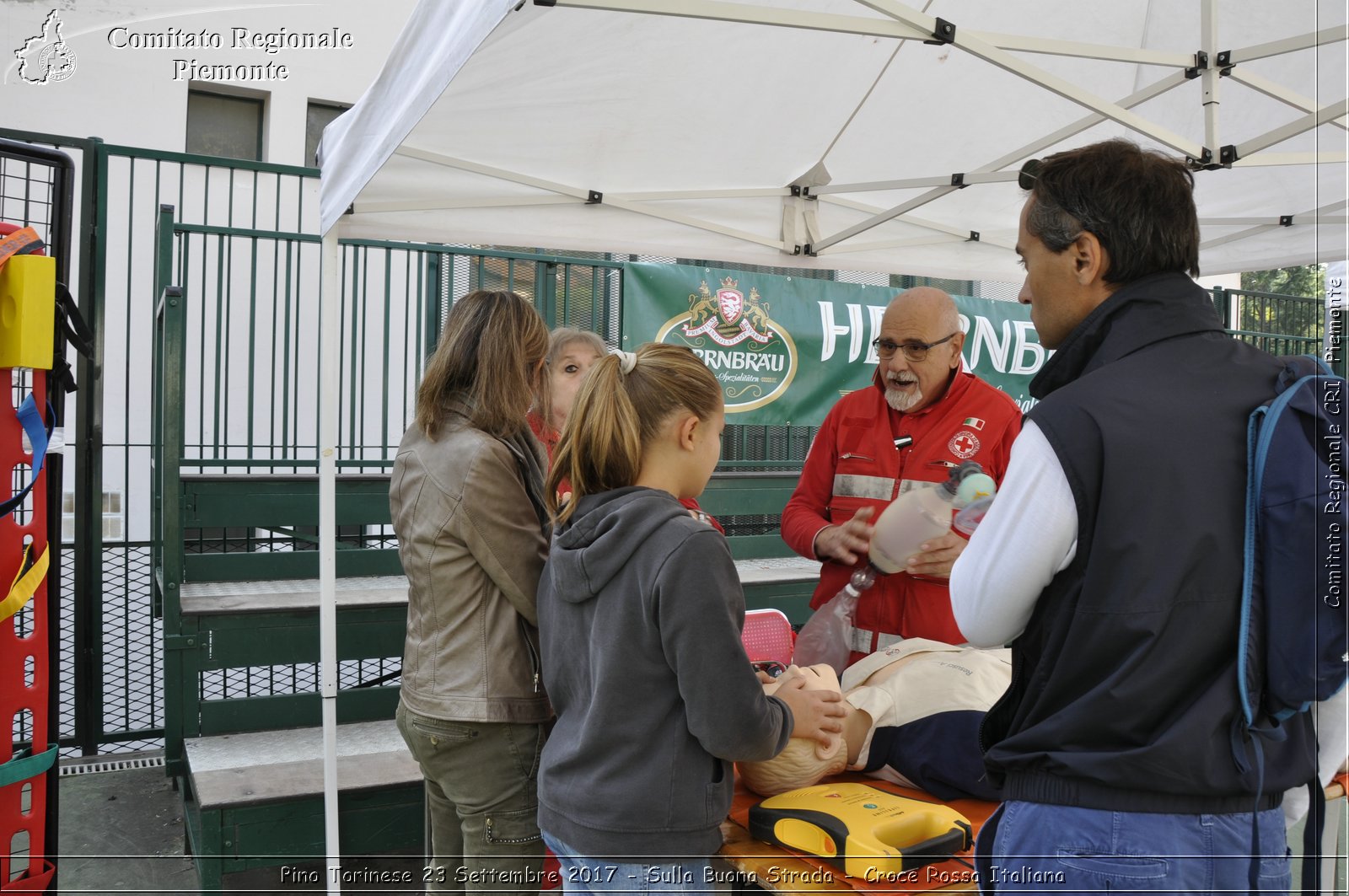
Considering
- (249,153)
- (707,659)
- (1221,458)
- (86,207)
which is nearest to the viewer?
(1221,458)

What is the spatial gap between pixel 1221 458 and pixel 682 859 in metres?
1.18

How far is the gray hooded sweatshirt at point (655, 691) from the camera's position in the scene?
1766mm

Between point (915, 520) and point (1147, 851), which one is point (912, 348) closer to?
point (915, 520)

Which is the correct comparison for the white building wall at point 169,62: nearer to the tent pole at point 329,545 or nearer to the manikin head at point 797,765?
the tent pole at point 329,545

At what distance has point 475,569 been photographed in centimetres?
248

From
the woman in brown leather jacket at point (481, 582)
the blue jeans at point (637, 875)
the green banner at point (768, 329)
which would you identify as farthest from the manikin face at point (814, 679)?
the green banner at point (768, 329)

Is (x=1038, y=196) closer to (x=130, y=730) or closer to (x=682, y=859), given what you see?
(x=682, y=859)

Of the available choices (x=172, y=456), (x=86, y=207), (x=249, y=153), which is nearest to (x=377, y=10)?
(x=249, y=153)

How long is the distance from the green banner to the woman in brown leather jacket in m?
3.32

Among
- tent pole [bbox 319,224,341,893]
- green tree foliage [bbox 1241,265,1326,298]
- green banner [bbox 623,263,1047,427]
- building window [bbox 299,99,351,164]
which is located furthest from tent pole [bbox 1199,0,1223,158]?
building window [bbox 299,99,351,164]

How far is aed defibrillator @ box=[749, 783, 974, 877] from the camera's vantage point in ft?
6.19

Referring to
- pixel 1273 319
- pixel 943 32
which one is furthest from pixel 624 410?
pixel 1273 319

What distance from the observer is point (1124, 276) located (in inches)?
60.4

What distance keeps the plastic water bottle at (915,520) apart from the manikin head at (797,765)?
2.35ft
